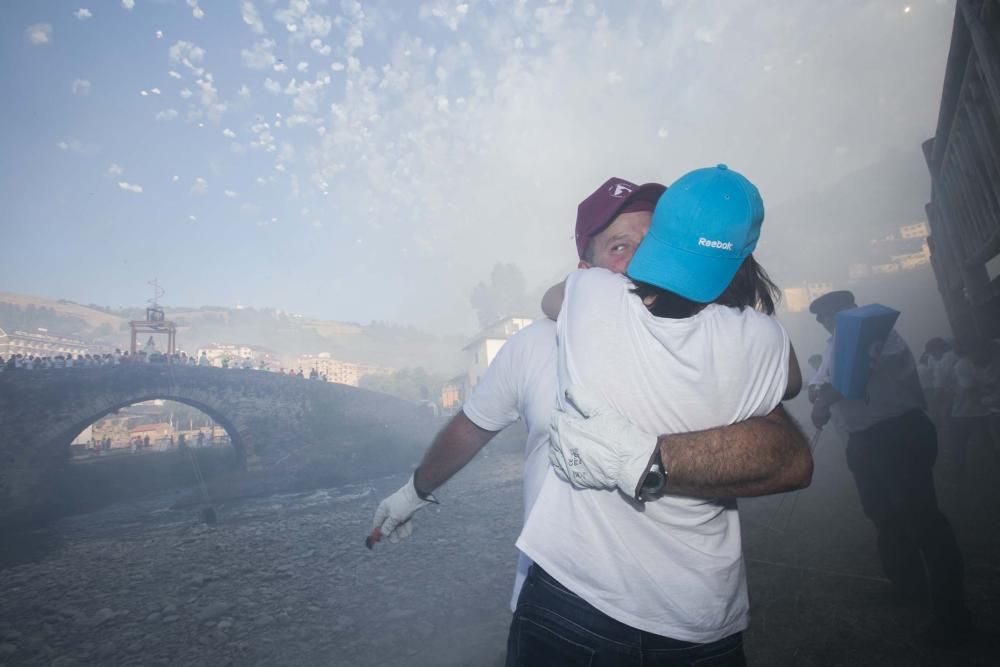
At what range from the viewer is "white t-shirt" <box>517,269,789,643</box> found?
42.6 inches

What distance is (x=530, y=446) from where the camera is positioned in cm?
163

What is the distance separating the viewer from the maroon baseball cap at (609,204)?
71.1 inches

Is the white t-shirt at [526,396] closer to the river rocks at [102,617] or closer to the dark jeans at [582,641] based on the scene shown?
the dark jeans at [582,641]

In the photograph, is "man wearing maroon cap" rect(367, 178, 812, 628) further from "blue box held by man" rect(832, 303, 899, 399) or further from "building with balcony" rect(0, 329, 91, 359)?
"building with balcony" rect(0, 329, 91, 359)

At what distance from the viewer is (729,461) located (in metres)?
1.03

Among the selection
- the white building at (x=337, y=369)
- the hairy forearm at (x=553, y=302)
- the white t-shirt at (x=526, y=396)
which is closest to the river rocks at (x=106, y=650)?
the white t-shirt at (x=526, y=396)

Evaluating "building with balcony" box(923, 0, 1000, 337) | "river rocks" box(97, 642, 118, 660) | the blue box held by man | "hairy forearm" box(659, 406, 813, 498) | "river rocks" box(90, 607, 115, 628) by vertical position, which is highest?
"building with balcony" box(923, 0, 1000, 337)

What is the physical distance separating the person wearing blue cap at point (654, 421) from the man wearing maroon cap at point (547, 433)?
0.06 m

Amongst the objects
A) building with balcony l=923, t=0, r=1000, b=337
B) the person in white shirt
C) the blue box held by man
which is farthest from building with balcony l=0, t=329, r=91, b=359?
building with balcony l=923, t=0, r=1000, b=337

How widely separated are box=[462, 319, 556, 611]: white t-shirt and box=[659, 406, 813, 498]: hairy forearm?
0.49 meters

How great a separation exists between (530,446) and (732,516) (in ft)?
2.35

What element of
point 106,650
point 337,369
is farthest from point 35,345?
point 106,650

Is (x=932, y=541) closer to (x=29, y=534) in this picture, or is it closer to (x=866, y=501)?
(x=866, y=501)

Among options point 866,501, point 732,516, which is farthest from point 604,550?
point 866,501
